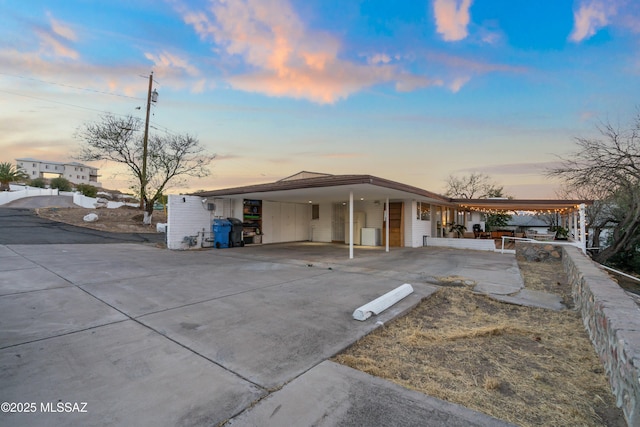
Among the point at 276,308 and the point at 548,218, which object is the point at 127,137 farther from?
the point at 548,218

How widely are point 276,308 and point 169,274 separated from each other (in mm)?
3578

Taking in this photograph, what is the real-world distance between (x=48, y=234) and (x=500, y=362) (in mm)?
17591

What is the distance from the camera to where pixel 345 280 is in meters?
5.93

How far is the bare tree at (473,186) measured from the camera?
30359 millimetres

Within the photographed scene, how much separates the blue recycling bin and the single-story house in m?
0.49

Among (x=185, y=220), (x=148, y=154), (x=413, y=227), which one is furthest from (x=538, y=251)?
(x=148, y=154)

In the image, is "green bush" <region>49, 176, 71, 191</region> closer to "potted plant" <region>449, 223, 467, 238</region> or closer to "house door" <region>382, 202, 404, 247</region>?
"house door" <region>382, 202, 404, 247</region>

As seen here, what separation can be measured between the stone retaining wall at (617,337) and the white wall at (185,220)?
11941mm

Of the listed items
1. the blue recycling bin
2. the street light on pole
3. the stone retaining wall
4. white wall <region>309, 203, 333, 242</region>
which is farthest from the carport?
the street light on pole

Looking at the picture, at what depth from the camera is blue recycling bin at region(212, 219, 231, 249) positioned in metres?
12.0

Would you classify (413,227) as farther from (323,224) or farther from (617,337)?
(617,337)

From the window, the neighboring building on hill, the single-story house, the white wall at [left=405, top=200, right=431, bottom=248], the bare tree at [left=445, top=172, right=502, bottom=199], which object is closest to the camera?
the single-story house

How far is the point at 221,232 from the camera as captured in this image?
12.1 m

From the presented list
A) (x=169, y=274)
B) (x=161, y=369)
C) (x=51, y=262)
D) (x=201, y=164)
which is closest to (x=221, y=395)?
(x=161, y=369)
